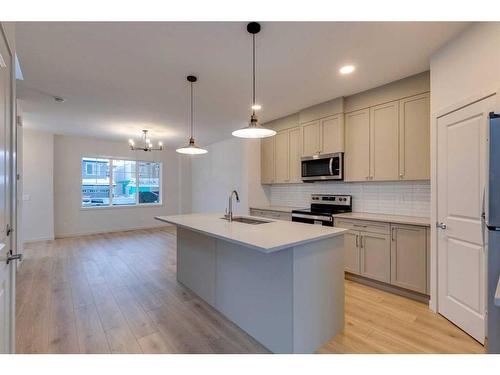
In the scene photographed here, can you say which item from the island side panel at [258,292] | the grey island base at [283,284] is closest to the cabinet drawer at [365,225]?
the grey island base at [283,284]

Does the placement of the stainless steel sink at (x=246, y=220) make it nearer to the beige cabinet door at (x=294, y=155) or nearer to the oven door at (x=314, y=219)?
the oven door at (x=314, y=219)

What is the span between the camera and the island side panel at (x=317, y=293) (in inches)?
69.7

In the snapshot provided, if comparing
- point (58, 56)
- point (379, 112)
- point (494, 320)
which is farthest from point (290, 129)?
point (494, 320)

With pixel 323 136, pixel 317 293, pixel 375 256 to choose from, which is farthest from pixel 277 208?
pixel 317 293

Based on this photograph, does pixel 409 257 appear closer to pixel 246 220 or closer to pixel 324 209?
pixel 324 209

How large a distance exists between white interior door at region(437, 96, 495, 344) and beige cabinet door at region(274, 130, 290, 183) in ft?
8.26

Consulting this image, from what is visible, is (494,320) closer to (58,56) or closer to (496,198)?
(496,198)

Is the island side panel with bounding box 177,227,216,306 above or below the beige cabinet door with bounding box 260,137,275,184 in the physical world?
below

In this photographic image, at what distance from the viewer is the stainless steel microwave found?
3.64 meters

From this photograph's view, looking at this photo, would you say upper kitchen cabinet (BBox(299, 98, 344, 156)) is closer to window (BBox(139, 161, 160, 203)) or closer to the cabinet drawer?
the cabinet drawer

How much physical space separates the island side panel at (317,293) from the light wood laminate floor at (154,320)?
0.16 meters

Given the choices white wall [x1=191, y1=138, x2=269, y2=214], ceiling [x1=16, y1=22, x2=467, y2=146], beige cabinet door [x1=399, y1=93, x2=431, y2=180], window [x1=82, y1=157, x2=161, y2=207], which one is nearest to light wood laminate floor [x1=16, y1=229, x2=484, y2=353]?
beige cabinet door [x1=399, y1=93, x2=431, y2=180]

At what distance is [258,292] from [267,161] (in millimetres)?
3335
